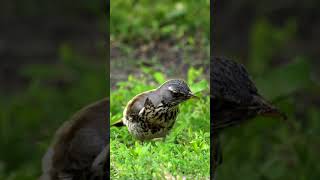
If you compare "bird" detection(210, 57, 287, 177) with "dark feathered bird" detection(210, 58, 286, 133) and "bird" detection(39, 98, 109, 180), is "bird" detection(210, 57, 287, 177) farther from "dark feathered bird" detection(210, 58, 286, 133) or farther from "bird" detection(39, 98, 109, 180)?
"bird" detection(39, 98, 109, 180)

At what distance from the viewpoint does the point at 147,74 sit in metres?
1.98

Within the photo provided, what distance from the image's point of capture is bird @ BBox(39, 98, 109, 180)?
1.59 metres

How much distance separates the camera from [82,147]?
1628mm

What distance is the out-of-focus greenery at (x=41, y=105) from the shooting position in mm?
1597

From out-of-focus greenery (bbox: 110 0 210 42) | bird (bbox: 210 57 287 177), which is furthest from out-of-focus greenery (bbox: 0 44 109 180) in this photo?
out-of-focus greenery (bbox: 110 0 210 42)

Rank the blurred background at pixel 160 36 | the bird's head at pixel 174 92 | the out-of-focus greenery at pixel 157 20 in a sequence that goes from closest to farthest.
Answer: the bird's head at pixel 174 92, the blurred background at pixel 160 36, the out-of-focus greenery at pixel 157 20

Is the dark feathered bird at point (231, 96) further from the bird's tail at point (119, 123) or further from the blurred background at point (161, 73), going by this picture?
the bird's tail at point (119, 123)

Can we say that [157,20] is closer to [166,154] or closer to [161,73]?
[161,73]

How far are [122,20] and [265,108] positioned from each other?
1027mm

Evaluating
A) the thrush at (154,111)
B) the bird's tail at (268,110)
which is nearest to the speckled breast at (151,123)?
the thrush at (154,111)

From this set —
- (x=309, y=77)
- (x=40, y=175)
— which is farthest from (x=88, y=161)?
(x=309, y=77)

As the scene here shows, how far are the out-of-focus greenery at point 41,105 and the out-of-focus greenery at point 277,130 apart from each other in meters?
0.35

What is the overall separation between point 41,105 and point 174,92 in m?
0.38

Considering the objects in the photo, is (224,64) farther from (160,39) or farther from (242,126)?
(160,39)
